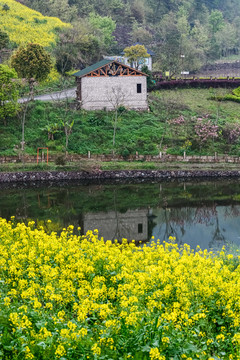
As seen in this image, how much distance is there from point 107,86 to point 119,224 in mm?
27163

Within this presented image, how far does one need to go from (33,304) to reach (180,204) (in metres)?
21.4

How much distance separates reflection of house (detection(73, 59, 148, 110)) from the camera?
5019cm

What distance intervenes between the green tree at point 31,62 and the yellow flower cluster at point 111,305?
37630 mm

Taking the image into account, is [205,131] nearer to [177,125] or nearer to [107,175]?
[177,125]

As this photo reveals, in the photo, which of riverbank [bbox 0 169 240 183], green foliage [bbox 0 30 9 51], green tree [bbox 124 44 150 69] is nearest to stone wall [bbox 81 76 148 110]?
riverbank [bbox 0 169 240 183]


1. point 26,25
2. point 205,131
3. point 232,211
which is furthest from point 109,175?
point 26,25

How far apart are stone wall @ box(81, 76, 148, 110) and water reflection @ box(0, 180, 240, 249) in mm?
15631

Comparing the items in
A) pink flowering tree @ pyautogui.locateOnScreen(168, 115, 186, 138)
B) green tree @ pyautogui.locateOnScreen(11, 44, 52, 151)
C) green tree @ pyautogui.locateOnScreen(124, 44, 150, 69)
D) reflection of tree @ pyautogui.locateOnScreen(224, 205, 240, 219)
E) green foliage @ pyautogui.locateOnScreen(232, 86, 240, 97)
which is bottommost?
reflection of tree @ pyautogui.locateOnScreen(224, 205, 240, 219)

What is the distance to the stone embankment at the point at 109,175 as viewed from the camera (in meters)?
38.2

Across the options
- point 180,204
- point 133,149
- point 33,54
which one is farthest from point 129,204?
point 33,54

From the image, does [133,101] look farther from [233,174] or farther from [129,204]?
[129,204]

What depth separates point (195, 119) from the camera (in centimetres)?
5022

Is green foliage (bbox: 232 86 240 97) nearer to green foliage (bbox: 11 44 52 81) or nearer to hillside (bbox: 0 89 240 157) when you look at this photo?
hillside (bbox: 0 89 240 157)

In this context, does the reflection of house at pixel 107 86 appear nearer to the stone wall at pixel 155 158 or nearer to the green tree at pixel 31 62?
the green tree at pixel 31 62
